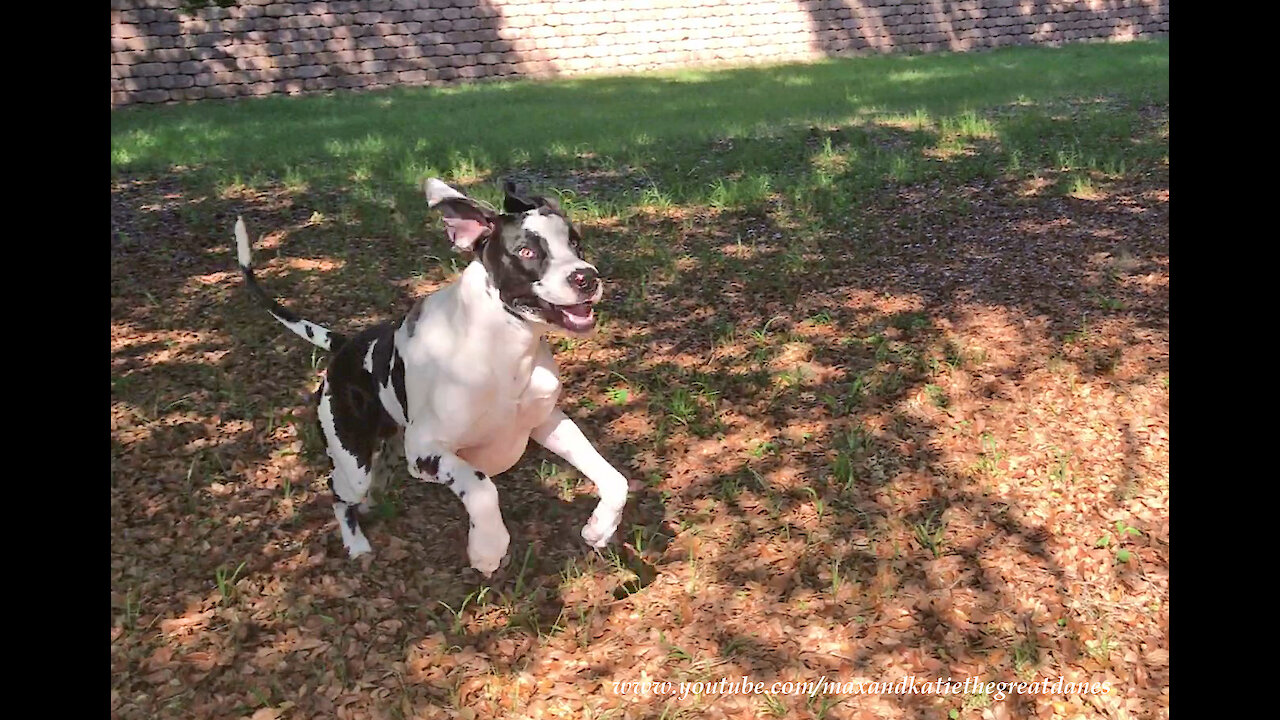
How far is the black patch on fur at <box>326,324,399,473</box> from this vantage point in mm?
4055

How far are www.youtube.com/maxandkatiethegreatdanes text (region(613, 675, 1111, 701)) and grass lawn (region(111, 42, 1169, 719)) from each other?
0.10ft

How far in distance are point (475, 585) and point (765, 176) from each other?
5.67 m

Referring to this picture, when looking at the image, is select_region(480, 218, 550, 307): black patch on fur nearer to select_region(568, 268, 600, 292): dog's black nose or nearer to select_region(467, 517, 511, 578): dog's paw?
select_region(568, 268, 600, 292): dog's black nose

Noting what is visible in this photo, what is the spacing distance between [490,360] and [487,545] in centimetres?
64

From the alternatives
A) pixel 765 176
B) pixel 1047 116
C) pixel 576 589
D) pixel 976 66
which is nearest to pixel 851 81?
pixel 976 66

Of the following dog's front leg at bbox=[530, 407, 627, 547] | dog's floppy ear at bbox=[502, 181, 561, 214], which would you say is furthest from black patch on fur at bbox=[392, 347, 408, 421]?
dog's floppy ear at bbox=[502, 181, 561, 214]

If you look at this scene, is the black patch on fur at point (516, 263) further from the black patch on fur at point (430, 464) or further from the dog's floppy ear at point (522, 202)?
the black patch on fur at point (430, 464)

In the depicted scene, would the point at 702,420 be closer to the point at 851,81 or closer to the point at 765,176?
the point at 765,176

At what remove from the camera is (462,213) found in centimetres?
352

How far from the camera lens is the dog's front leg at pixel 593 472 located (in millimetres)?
3742

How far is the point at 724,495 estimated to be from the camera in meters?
4.82

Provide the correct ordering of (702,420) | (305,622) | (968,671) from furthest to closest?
(702,420), (305,622), (968,671)

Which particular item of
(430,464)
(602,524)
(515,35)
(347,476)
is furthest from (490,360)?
(515,35)

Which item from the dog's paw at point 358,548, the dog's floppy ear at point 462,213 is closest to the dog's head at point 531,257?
the dog's floppy ear at point 462,213
